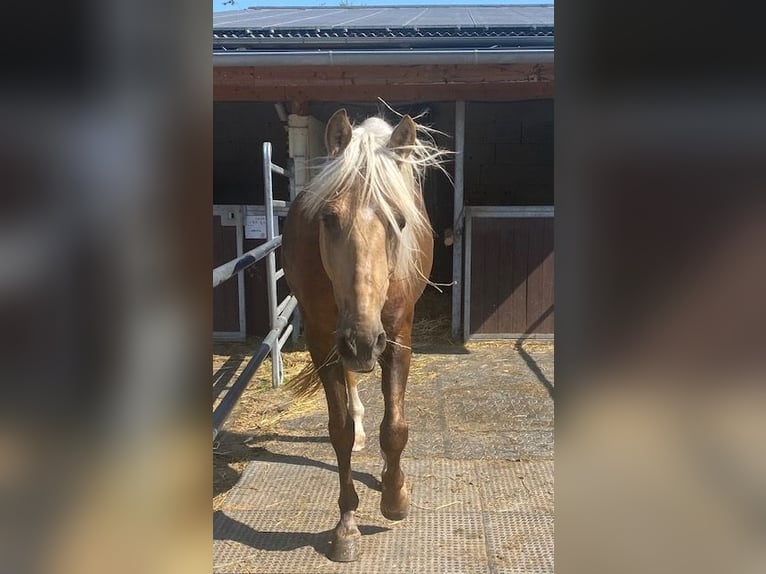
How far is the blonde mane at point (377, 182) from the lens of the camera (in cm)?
178

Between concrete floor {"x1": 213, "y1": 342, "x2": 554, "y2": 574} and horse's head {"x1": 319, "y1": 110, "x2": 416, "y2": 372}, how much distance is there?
3.35 ft

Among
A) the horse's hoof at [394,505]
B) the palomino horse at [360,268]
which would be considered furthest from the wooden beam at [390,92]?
the horse's hoof at [394,505]

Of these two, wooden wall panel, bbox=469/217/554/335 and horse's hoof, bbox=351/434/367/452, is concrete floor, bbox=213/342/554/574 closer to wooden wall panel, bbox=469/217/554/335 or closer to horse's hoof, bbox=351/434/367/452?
horse's hoof, bbox=351/434/367/452

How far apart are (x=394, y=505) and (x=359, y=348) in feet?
3.29

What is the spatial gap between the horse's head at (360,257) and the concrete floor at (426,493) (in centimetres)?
102

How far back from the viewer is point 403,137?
201cm

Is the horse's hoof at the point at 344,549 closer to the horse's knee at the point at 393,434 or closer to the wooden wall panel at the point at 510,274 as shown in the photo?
the horse's knee at the point at 393,434
